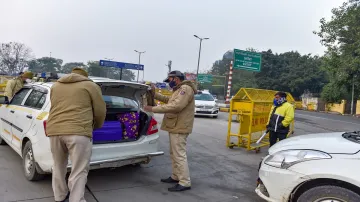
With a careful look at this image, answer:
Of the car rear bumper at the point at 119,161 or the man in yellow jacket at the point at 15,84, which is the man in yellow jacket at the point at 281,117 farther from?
the man in yellow jacket at the point at 15,84

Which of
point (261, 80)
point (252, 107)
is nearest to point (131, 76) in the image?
point (261, 80)

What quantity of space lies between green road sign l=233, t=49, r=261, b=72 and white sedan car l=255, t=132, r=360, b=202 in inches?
690

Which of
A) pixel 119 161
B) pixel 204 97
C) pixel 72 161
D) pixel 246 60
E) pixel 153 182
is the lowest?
pixel 153 182

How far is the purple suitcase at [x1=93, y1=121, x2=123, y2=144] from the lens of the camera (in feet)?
13.3

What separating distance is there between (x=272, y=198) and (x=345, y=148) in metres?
0.95

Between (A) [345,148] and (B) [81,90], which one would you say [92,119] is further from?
(A) [345,148]

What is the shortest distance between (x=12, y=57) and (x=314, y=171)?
70.8 meters

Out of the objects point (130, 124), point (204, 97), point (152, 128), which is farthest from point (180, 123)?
point (204, 97)

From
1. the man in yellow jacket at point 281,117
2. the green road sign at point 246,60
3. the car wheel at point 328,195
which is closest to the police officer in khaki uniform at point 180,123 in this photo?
the car wheel at point 328,195

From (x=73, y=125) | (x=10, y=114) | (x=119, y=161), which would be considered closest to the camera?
(x=73, y=125)

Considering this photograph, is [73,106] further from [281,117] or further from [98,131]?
[281,117]

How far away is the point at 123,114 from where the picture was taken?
466 cm

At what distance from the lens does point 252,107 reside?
6.89 meters

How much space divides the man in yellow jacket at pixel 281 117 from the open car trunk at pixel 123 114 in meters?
3.00
